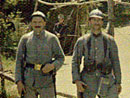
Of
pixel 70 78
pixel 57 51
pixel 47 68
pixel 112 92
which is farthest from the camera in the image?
pixel 70 78

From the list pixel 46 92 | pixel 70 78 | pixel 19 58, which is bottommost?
pixel 70 78

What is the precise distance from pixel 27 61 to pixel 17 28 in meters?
10.3

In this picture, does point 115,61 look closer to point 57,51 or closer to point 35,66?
point 57,51

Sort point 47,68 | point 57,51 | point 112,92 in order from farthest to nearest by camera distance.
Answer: point 57,51, point 47,68, point 112,92

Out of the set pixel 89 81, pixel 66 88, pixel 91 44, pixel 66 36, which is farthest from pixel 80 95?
pixel 66 36

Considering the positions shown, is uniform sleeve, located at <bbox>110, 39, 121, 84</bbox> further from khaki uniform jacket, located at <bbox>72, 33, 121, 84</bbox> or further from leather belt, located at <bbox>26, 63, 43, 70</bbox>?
leather belt, located at <bbox>26, 63, 43, 70</bbox>

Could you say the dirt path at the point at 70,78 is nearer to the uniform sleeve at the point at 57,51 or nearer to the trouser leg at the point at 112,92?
the trouser leg at the point at 112,92

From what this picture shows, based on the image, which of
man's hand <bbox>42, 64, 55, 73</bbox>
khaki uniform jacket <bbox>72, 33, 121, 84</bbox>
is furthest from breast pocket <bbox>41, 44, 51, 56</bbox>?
khaki uniform jacket <bbox>72, 33, 121, 84</bbox>

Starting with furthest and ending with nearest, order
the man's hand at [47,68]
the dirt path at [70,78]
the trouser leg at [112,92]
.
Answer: the dirt path at [70,78]
the man's hand at [47,68]
the trouser leg at [112,92]

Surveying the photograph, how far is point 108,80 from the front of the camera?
4145 millimetres

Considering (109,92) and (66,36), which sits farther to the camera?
(66,36)

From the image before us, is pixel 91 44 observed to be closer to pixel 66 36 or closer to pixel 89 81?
pixel 89 81

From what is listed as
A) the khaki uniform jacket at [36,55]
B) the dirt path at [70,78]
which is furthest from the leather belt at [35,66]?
the dirt path at [70,78]

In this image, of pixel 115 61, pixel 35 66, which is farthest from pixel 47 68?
pixel 115 61
